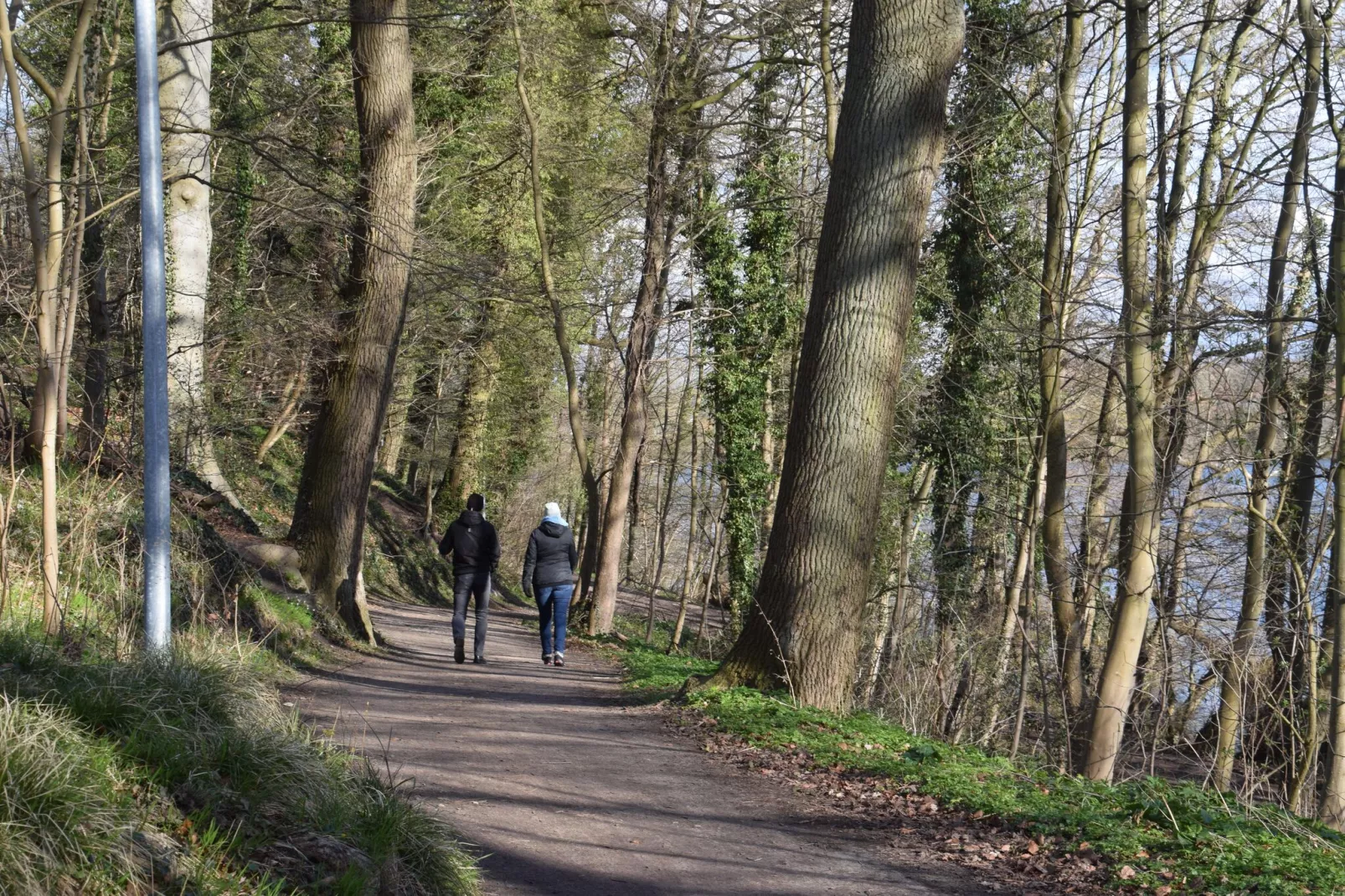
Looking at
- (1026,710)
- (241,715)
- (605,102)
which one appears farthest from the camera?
(605,102)

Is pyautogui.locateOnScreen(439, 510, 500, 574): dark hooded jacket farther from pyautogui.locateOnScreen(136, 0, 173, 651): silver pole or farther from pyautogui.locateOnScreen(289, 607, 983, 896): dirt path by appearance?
pyautogui.locateOnScreen(136, 0, 173, 651): silver pole

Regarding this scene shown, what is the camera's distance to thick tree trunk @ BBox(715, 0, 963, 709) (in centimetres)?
914

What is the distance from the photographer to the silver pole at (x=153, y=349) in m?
6.79

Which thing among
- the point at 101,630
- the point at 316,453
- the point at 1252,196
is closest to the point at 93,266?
the point at 316,453

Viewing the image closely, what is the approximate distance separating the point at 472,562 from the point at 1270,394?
10.2 metres

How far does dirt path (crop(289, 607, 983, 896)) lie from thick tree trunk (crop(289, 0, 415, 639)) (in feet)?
9.38

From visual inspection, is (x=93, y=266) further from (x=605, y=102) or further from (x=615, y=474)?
(x=605, y=102)

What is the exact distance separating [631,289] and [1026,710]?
980 cm

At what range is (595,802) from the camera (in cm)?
664

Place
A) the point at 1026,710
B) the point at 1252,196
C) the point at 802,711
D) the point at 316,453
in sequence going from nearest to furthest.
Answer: the point at 802,711 → the point at 316,453 → the point at 1252,196 → the point at 1026,710

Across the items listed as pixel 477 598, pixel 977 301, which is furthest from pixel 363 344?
pixel 977 301

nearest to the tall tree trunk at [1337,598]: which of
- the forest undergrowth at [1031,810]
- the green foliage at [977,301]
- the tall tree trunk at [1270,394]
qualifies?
the tall tree trunk at [1270,394]

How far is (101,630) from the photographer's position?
712 cm

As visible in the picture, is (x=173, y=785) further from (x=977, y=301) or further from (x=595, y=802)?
(x=977, y=301)
